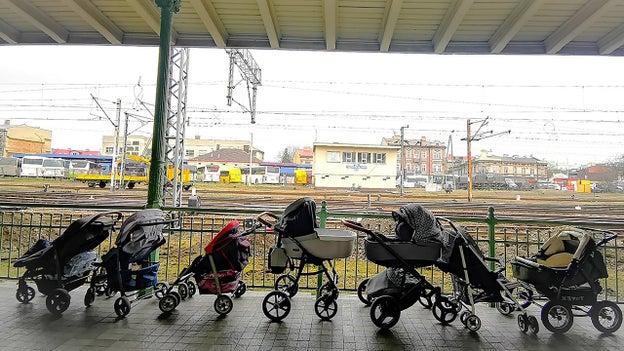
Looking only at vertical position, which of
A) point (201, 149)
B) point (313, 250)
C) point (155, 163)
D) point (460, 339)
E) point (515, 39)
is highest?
point (201, 149)

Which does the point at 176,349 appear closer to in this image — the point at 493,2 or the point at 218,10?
the point at 218,10

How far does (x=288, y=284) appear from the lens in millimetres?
4371

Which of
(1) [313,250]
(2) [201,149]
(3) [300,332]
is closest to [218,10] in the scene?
(1) [313,250]

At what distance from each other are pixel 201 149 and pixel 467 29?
62.4 m

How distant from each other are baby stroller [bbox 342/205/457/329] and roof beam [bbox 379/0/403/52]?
268cm

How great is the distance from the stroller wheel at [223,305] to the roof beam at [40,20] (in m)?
5.04

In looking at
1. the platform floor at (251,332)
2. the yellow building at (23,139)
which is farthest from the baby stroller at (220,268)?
the yellow building at (23,139)

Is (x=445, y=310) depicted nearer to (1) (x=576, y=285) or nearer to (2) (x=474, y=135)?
(1) (x=576, y=285)

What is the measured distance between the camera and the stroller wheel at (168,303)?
149 inches

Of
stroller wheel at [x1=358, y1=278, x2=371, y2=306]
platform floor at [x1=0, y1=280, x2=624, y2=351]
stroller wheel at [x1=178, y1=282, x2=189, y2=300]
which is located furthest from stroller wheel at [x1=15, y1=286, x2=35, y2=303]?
stroller wheel at [x1=358, y1=278, x2=371, y2=306]

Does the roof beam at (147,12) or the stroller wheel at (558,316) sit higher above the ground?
the roof beam at (147,12)

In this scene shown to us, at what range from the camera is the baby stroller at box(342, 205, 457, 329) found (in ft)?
11.2

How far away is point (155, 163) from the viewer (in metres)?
4.74

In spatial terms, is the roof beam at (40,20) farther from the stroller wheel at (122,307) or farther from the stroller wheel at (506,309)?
the stroller wheel at (506,309)
